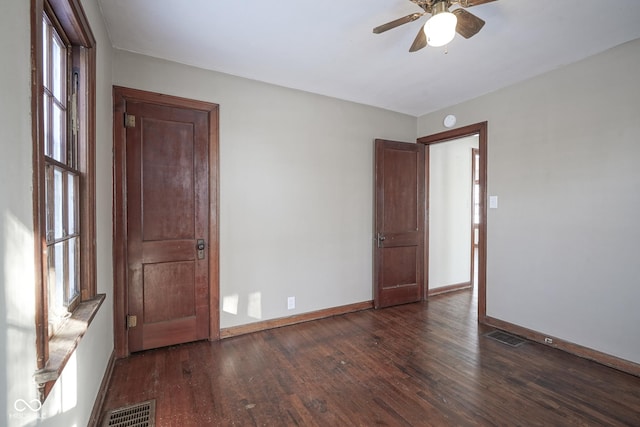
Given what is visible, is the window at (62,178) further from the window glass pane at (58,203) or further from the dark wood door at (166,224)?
the dark wood door at (166,224)

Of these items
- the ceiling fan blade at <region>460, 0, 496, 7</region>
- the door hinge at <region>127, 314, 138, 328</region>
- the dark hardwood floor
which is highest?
the ceiling fan blade at <region>460, 0, 496, 7</region>

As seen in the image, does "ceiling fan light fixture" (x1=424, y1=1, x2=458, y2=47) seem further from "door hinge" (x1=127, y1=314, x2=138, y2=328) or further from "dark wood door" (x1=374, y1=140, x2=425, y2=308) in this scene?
"door hinge" (x1=127, y1=314, x2=138, y2=328)

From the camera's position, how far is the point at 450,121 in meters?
3.79

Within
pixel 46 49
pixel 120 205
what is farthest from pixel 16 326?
pixel 120 205

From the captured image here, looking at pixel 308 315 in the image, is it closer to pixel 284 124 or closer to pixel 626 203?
pixel 284 124

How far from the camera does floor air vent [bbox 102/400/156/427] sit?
1.79m

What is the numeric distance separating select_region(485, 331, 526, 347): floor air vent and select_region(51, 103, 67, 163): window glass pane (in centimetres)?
369

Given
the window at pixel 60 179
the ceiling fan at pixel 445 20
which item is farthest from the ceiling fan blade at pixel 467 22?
the window at pixel 60 179

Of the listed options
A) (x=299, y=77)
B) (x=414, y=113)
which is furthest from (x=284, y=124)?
(x=414, y=113)

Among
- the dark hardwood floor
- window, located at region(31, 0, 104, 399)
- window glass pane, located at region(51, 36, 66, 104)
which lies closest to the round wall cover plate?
the dark hardwood floor

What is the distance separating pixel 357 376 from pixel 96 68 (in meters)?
2.77

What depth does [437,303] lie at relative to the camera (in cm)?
409

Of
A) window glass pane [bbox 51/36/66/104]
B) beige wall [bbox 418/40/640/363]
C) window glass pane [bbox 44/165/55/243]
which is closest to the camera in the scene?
window glass pane [bbox 44/165/55/243]

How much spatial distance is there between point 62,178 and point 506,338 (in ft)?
12.3
